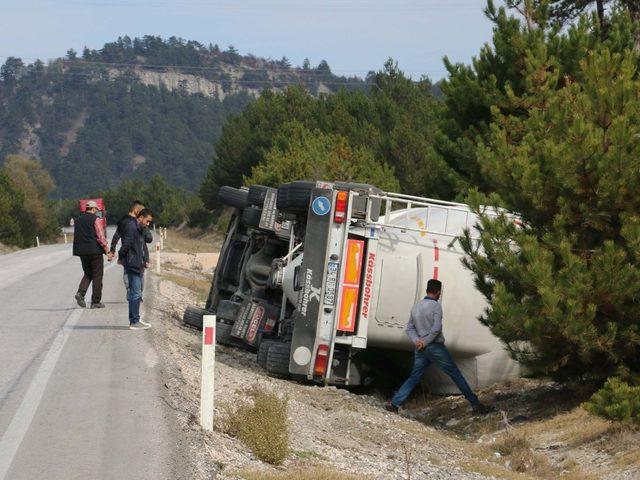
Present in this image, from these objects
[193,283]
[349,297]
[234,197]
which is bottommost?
[193,283]

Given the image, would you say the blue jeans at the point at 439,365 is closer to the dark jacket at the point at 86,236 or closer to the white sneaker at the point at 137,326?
the white sneaker at the point at 137,326

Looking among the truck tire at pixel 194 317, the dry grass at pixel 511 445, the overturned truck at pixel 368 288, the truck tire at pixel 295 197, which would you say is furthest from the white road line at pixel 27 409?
the dry grass at pixel 511 445

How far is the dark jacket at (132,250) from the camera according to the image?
14977 mm

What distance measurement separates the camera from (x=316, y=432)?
1085 cm

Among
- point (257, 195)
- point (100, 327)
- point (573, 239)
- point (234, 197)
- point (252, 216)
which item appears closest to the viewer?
point (573, 239)

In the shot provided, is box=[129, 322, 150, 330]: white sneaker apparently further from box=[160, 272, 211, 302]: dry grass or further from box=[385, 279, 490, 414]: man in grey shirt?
box=[160, 272, 211, 302]: dry grass

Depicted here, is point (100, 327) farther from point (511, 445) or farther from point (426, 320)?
point (511, 445)

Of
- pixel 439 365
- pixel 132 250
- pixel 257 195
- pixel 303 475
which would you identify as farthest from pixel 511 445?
pixel 257 195

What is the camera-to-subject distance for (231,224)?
60.5ft

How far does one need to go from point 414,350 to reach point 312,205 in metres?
2.29

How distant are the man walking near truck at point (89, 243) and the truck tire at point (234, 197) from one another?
90.7 inches

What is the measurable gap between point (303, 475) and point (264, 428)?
1.11 m

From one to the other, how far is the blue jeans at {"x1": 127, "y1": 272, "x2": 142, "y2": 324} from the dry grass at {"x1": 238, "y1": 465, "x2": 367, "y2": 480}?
690cm

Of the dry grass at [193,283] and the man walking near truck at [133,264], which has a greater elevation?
the man walking near truck at [133,264]
